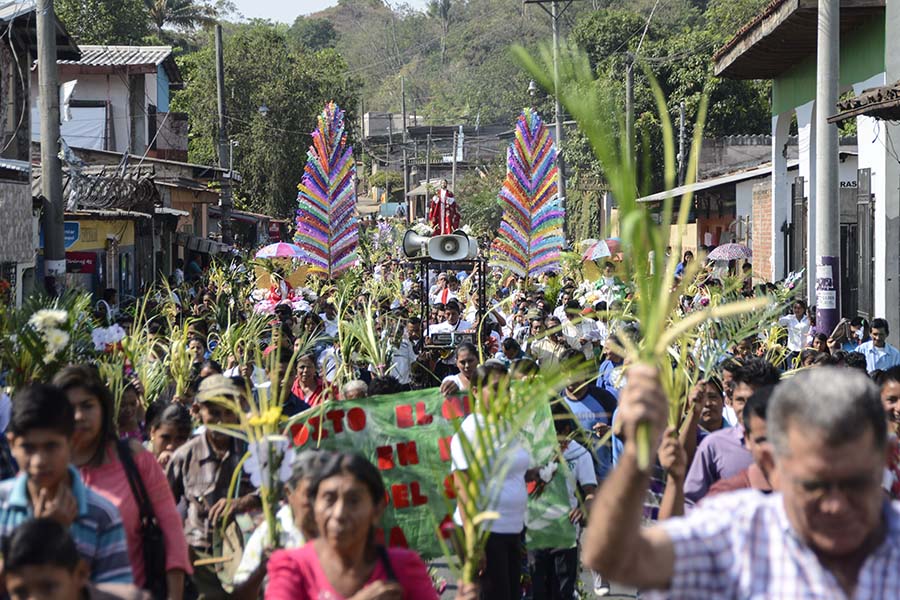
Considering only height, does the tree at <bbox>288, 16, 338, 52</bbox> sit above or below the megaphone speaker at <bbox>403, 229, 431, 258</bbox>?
above

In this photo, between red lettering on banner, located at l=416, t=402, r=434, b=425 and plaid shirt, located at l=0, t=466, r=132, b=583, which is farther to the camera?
red lettering on banner, located at l=416, t=402, r=434, b=425

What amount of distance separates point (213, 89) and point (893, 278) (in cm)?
3637

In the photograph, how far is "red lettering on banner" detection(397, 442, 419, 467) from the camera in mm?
7197

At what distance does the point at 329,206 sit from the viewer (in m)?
19.4

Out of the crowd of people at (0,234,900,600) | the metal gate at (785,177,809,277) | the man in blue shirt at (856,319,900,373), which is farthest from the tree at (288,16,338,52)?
the crowd of people at (0,234,900,600)

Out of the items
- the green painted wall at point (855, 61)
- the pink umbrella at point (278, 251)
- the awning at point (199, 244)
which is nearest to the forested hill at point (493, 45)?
the awning at point (199, 244)

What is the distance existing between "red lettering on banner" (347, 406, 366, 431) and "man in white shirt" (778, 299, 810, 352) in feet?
25.1

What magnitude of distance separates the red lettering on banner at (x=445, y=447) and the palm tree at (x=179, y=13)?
55.4 metres

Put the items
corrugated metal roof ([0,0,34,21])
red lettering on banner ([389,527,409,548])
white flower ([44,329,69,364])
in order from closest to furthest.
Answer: red lettering on banner ([389,527,409,548])
white flower ([44,329,69,364])
corrugated metal roof ([0,0,34,21])

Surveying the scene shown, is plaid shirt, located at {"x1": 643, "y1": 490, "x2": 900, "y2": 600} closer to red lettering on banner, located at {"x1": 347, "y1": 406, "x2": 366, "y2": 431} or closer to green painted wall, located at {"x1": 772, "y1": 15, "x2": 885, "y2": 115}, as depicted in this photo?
red lettering on banner, located at {"x1": 347, "y1": 406, "x2": 366, "y2": 431}

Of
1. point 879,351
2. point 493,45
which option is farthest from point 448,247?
point 493,45

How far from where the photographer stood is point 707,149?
4006 centimetres

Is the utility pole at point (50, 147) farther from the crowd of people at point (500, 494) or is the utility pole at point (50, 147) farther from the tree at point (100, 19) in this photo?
the tree at point (100, 19)

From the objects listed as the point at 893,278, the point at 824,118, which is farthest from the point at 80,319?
the point at 893,278
